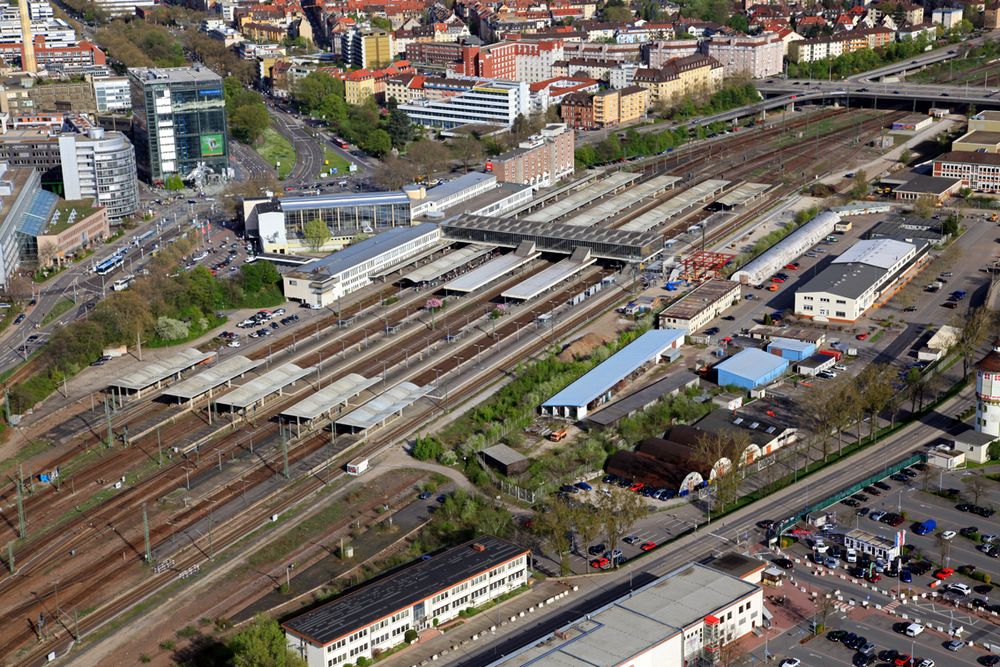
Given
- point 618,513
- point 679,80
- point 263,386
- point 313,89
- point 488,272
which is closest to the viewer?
point 618,513

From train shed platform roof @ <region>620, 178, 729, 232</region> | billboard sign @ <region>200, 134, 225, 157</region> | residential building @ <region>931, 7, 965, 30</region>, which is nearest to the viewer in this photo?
train shed platform roof @ <region>620, 178, 729, 232</region>

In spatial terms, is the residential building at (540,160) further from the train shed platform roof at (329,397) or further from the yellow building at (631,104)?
the train shed platform roof at (329,397)

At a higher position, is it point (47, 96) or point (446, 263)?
point (47, 96)

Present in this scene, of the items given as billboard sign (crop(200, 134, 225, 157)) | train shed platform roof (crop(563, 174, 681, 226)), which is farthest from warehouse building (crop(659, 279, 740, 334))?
billboard sign (crop(200, 134, 225, 157))

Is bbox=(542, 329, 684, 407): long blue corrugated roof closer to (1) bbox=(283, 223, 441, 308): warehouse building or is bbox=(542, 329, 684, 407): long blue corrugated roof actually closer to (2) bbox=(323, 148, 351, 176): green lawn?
(1) bbox=(283, 223, 441, 308): warehouse building

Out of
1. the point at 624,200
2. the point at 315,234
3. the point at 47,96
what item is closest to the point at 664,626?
the point at 315,234

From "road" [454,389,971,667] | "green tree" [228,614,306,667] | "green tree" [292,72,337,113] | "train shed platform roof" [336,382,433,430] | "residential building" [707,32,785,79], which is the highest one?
"residential building" [707,32,785,79]

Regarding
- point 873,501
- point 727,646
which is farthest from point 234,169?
point 727,646

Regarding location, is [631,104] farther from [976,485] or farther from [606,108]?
[976,485]
